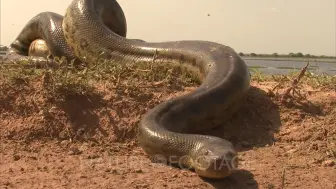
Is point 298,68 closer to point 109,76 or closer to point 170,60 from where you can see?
point 170,60

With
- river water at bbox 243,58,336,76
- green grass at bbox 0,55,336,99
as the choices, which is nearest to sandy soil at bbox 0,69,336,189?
green grass at bbox 0,55,336,99

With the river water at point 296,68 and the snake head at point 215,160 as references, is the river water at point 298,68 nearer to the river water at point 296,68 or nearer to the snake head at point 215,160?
the river water at point 296,68

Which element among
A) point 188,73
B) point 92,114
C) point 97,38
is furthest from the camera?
point 97,38

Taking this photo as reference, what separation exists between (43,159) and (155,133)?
123 cm

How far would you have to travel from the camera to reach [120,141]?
5.94 m

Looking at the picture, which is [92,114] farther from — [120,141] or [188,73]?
[188,73]

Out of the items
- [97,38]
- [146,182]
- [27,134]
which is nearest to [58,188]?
[146,182]

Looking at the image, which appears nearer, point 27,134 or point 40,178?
point 40,178

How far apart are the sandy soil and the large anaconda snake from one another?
0.19 meters

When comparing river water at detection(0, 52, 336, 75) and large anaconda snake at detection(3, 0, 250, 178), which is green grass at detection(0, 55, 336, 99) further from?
river water at detection(0, 52, 336, 75)

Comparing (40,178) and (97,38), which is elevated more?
(97,38)

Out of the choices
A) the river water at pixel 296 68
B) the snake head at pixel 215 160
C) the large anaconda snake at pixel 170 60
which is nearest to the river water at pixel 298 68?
the river water at pixel 296 68

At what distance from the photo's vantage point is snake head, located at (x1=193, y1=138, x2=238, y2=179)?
4438 millimetres

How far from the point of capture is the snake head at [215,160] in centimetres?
444
